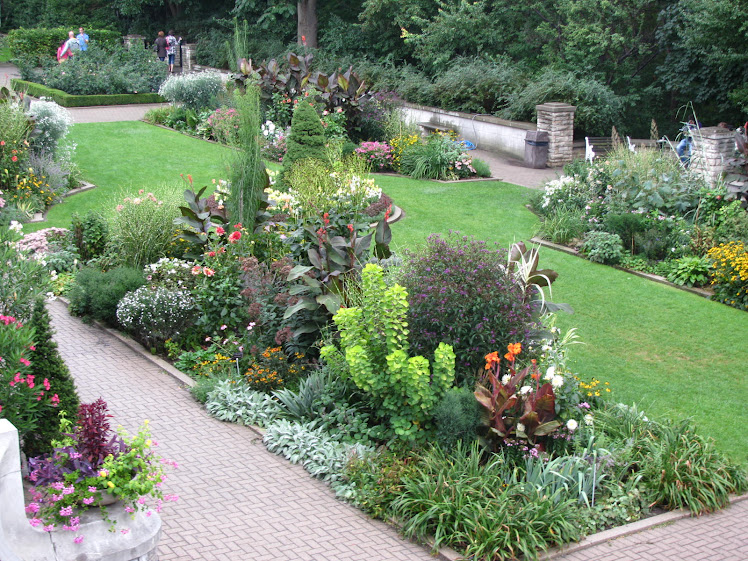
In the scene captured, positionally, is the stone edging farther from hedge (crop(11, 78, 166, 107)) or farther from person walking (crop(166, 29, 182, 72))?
person walking (crop(166, 29, 182, 72))

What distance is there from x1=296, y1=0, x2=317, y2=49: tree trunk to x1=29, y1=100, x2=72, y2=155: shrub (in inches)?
649

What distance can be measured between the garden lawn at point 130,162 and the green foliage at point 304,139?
1315mm

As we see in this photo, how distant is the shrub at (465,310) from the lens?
22.4ft

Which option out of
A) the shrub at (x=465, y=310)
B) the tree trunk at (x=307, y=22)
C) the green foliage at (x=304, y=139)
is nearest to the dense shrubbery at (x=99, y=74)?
the tree trunk at (x=307, y=22)

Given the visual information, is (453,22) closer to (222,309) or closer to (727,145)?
(727,145)

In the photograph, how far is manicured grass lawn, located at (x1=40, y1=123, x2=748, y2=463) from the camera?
7812mm

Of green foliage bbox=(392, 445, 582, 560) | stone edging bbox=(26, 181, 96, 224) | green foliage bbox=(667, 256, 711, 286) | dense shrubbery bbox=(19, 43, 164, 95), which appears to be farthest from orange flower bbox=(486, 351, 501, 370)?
dense shrubbery bbox=(19, 43, 164, 95)

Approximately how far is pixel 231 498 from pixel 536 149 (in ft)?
46.6

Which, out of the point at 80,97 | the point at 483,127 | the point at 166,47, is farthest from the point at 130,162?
the point at 166,47

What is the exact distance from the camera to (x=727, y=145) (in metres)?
13.0

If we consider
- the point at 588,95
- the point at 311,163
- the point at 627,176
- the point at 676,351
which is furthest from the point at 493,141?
the point at 676,351

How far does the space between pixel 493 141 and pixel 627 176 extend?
25.0 feet

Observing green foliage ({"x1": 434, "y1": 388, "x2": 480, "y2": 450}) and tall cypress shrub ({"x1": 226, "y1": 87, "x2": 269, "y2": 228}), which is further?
tall cypress shrub ({"x1": 226, "y1": 87, "x2": 269, "y2": 228})

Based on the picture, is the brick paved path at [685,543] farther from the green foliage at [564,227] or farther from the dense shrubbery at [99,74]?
the dense shrubbery at [99,74]
